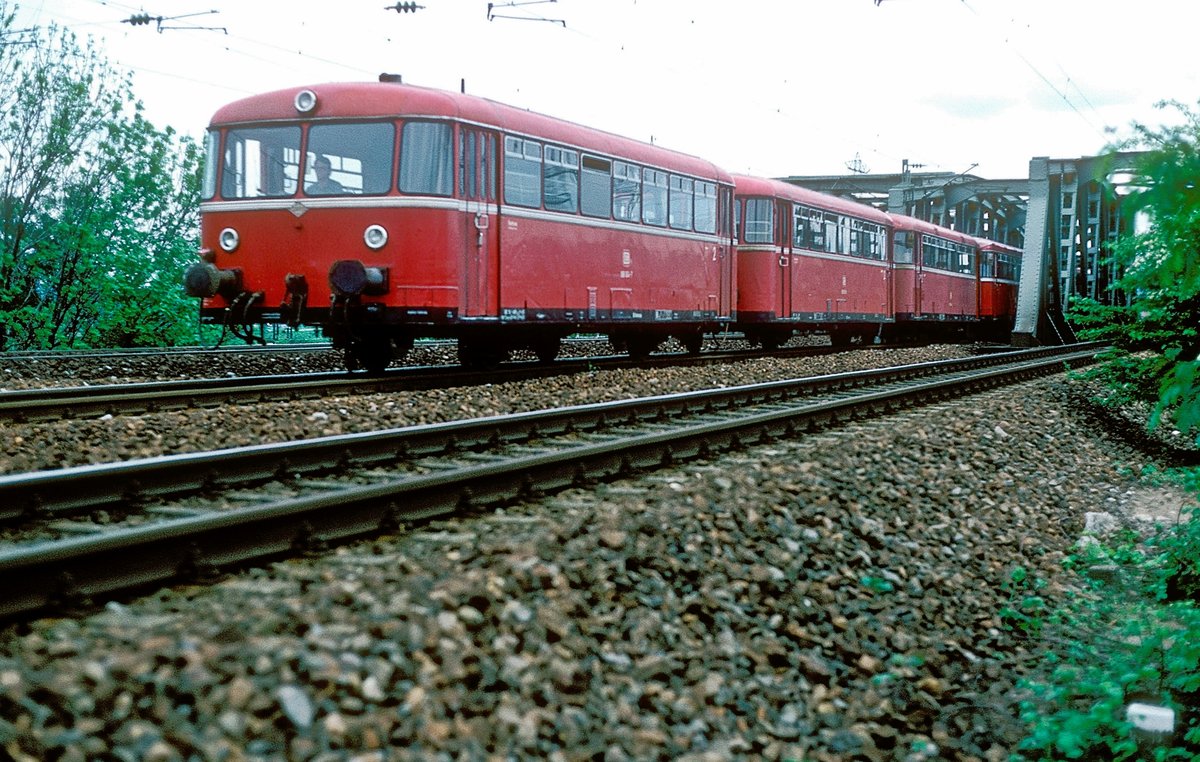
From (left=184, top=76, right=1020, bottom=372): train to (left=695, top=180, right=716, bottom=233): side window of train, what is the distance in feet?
0.96

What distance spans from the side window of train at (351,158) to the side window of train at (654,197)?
15.0 feet

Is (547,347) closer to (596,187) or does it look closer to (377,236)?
(596,187)

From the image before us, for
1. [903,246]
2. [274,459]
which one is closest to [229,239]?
[274,459]

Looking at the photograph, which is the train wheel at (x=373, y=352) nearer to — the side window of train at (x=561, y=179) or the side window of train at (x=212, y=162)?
the side window of train at (x=212, y=162)

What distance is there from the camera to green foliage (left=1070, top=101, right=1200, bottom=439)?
3.10 meters

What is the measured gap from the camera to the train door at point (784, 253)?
64.0 feet

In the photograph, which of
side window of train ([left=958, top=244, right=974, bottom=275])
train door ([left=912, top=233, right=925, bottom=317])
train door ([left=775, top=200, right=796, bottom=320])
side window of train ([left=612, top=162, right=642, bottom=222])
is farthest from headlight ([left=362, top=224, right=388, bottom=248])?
side window of train ([left=958, top=244, right=974, bottom=275])

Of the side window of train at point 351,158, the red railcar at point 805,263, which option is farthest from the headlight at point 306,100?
the red railcar at point 805,263

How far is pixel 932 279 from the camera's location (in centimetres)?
2789

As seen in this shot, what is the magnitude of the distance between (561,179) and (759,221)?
6619mm

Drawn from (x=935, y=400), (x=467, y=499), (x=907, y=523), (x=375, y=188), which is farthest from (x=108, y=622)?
(x=935, y=400)

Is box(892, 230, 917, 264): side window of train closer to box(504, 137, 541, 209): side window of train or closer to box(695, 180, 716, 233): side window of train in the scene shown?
box(695, 180, 716, 233): side window of train

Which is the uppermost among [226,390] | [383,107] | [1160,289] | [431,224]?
[383,107]

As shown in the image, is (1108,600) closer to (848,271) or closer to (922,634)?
(922,634)
